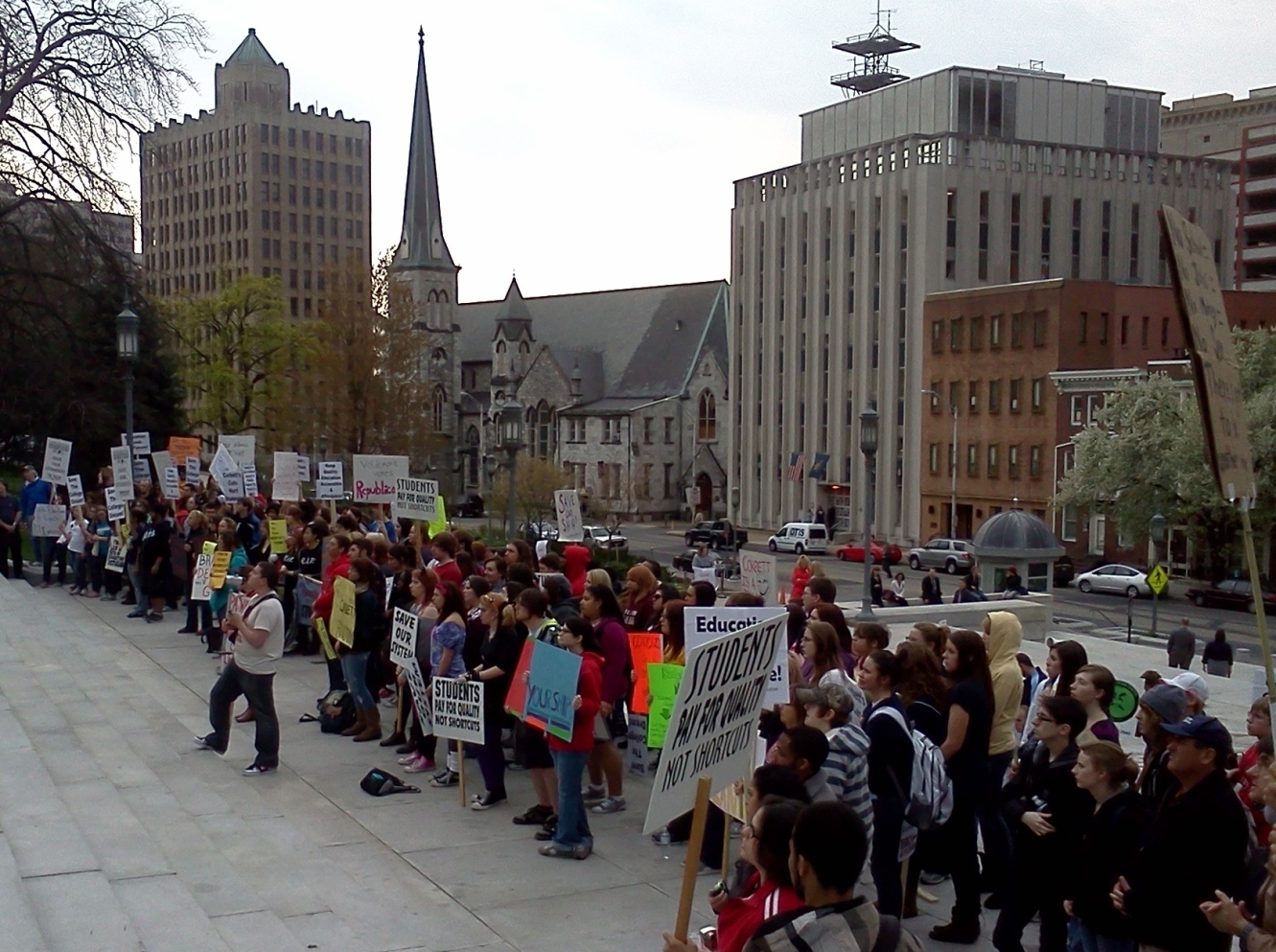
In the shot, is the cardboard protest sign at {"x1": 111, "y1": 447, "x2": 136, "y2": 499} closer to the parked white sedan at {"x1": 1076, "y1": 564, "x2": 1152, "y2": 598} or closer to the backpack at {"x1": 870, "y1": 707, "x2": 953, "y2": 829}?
the backpack at {"x1": 870, "y1": 707, "x2": 953, "y2": 829}

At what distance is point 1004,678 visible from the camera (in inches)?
336

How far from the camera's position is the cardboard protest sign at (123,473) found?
2141cm

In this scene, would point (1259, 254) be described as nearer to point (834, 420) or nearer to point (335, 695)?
point (834, 420)

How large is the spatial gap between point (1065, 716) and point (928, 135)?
6972cm

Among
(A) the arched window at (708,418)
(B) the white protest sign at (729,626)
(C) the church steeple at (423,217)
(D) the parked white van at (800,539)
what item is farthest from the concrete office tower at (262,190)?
(B) the white protest sign at (729,626)

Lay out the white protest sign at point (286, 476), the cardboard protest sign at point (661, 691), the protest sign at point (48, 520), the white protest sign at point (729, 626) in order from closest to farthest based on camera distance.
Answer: the white protest sign at point (729, 626), the cardboard protest sign at point (661, 691), the protest sign at point (48, 520), the white protest sign at point (286, 476)

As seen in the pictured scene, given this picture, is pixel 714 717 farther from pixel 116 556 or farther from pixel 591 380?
pixel 591 380

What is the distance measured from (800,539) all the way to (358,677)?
55.5m

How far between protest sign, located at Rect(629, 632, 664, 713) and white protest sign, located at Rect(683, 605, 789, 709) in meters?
1.89

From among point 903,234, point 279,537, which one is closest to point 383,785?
point 279,537

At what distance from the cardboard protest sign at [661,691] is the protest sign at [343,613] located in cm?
371

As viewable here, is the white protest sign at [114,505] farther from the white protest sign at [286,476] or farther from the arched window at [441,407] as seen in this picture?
the arched window at [441,407]

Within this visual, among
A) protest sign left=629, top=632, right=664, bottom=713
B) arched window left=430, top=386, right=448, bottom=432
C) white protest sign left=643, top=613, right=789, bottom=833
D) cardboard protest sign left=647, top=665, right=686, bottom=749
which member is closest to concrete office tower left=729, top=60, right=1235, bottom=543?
arched window left=430, top=386, right=448, bottom=432

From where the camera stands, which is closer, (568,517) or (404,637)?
(404,637)
